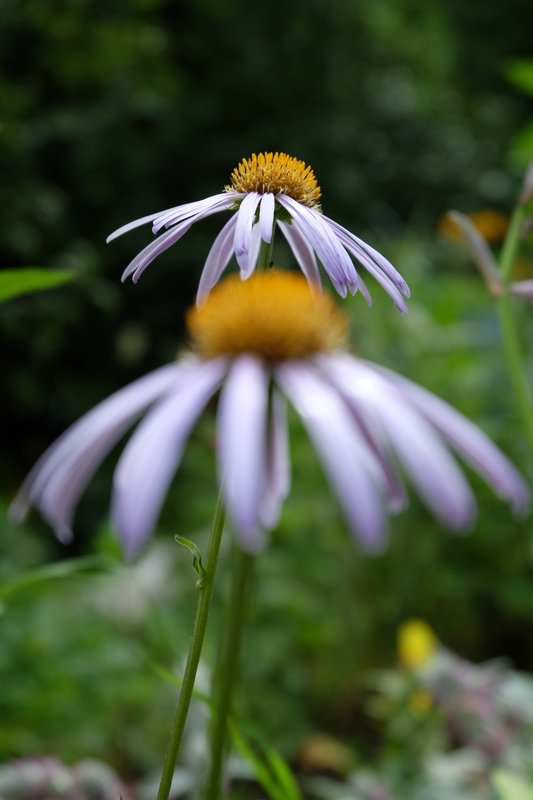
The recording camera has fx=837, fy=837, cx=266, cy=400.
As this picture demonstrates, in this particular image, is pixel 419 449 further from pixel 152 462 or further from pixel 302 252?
pixel 302 252

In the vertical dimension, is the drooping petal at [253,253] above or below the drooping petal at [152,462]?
above

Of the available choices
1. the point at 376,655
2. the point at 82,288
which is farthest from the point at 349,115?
the point at 376,655

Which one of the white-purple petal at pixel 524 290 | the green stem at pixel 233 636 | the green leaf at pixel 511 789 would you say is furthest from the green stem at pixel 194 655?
the green leaf at pixel 511 789

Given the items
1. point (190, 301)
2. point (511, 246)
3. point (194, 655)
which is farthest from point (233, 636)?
point (190, 301)

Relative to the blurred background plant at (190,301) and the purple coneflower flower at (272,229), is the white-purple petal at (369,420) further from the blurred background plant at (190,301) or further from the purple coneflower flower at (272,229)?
the blurred background plant at (190,301)

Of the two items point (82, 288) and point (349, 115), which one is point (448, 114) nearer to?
point (349, 115)

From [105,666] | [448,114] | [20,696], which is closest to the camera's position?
[20,696]
